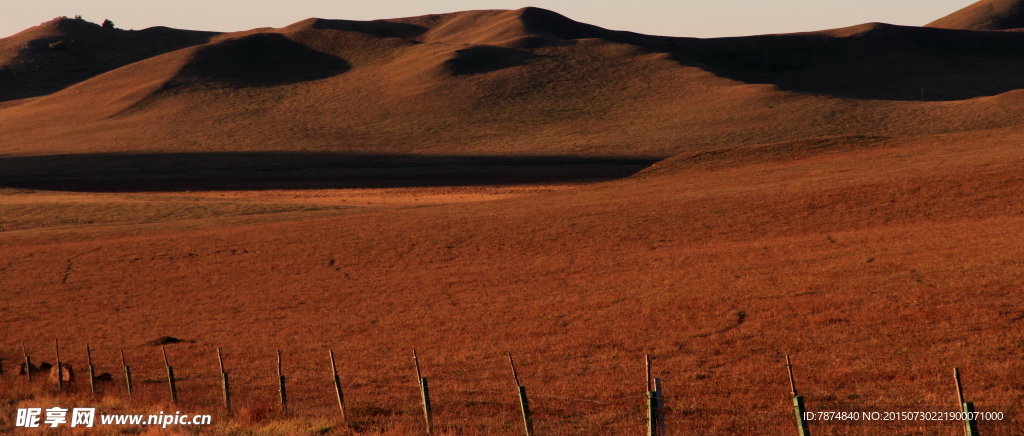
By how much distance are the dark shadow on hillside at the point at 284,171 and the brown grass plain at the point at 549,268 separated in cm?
43

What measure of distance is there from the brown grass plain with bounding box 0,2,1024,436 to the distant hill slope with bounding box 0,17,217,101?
65.2 meters

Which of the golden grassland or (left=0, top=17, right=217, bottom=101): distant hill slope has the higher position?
(left=0, top=17, right=217, bottom=101): distant hill slope

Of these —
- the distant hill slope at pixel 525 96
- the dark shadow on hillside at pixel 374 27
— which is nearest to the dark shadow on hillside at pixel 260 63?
the distant hill slope at pixel 525 96

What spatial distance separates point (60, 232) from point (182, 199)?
33.3 ft

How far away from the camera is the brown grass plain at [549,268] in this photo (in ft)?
46.2

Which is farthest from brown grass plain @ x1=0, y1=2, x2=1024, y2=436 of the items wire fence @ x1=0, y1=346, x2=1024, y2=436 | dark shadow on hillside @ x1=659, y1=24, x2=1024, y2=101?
dark shadow on hillside @ x1=659, y1=24, x2=1024, y2=101

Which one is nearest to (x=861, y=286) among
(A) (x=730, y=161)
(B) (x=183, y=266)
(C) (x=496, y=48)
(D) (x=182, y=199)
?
(B) (x=183, y=266)

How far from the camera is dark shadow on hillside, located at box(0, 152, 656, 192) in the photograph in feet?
211

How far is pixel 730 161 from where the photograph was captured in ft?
164

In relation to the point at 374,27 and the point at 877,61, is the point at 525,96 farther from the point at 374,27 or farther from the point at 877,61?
the point at 374,27

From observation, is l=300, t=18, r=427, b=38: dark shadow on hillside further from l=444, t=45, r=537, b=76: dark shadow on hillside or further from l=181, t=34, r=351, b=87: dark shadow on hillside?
l=444, t=45, r=537, b=76: dark shadow on hillside

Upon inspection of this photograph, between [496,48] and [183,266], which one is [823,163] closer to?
[183,266]

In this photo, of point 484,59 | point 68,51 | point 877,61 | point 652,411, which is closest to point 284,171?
point 484,59

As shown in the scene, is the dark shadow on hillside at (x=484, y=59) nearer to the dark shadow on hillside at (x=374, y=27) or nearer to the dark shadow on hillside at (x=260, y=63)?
the dark shadow on hillside at (x=260, y=63)
